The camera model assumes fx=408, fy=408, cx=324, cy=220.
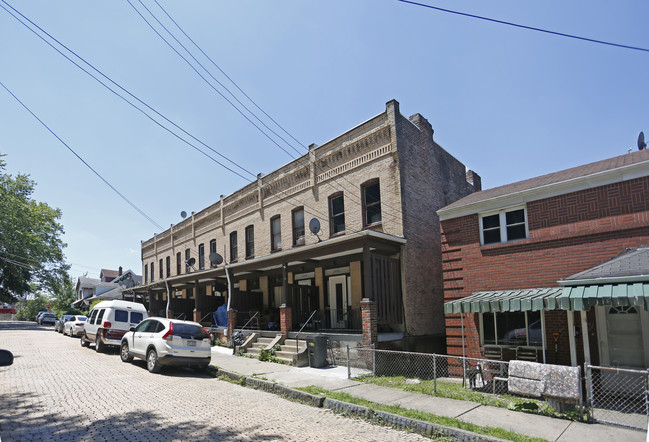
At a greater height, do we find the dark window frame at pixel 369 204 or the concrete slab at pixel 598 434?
the dark window frame at pixel 369 204

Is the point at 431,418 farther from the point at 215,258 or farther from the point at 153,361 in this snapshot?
the point at 215,258

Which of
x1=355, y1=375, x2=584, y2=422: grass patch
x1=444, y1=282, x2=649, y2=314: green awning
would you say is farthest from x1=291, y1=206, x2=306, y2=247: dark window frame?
x1=444, y1=282, x2=649, y2=314: green awning

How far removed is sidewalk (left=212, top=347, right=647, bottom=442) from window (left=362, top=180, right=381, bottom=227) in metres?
6.23

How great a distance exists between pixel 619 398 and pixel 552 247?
3896 millimetres

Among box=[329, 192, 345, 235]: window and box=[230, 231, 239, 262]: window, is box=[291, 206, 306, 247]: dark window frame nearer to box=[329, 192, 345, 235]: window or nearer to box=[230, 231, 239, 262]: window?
box=[329, 192, 345, 235]: window

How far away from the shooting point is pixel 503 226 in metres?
12.5

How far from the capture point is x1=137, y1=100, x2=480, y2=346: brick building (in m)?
15.0

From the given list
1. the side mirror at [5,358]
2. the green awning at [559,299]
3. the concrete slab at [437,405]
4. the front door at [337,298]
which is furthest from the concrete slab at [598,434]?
the front door at [337,298]

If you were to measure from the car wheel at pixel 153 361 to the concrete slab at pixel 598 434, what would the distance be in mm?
10432

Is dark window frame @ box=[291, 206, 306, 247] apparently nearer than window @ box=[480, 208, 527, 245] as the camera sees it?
No

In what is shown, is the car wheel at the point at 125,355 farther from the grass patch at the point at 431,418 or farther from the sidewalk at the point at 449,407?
the grass patch at the point at 431,418

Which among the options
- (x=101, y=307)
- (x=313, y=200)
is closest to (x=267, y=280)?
(x=313, y=200)

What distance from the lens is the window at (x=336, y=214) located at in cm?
1791

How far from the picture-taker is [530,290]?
1099cm
